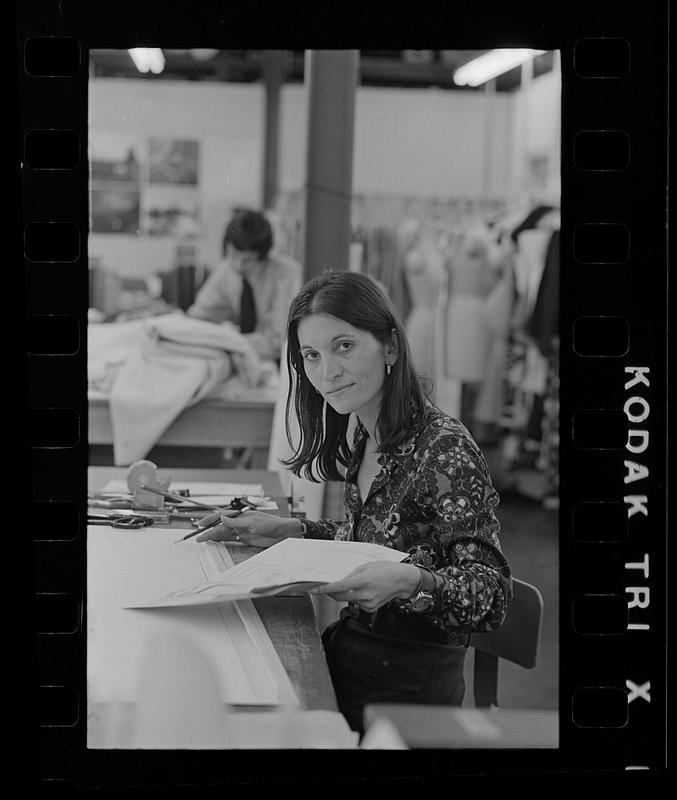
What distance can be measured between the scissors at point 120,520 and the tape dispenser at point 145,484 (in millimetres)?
17

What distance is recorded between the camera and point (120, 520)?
104 cm

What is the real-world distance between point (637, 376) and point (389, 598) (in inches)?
11.8

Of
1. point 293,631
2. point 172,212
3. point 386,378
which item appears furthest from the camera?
point 172,212

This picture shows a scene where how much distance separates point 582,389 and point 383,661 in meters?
0.30

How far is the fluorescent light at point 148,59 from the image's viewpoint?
1.01 m

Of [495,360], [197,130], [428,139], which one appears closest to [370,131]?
[428,139]

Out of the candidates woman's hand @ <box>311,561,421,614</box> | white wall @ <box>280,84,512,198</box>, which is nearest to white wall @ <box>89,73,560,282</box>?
white wall @ <box>280,84,512,198</box>

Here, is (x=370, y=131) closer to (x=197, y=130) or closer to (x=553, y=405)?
(x=197, y=130)

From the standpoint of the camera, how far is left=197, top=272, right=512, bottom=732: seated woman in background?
38.7 inches

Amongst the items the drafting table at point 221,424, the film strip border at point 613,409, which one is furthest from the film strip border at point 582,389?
the drafting table at point 221,424

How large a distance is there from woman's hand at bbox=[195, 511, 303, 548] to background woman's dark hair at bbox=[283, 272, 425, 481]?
0.07m

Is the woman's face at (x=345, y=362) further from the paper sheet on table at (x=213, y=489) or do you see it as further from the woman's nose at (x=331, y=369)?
the paper sheet on table at (x=213, y=489)
